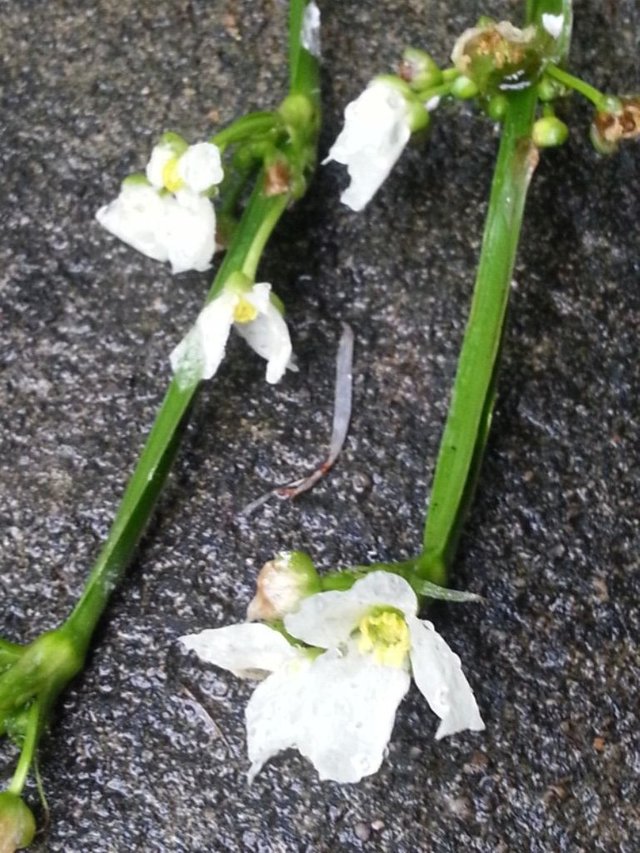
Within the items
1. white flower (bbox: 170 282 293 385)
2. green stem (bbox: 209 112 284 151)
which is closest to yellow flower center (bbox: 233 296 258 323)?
white flower (bbox: 170 282 293 385)

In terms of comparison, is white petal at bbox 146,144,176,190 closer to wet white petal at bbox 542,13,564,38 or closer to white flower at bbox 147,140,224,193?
white flower at bbox 147,140,224,193

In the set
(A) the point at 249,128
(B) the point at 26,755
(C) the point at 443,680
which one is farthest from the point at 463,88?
(B) the point at 26,755

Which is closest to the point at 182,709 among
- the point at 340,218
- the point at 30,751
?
the point at 30,751

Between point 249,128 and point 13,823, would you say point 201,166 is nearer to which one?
point 249,128

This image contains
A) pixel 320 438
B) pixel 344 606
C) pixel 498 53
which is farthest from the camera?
pixel 320 438

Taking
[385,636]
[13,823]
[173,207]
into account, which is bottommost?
[13,823]

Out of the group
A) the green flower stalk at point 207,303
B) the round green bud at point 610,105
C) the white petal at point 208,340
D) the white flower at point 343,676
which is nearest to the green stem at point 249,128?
the green flower stalk at point 207,303
